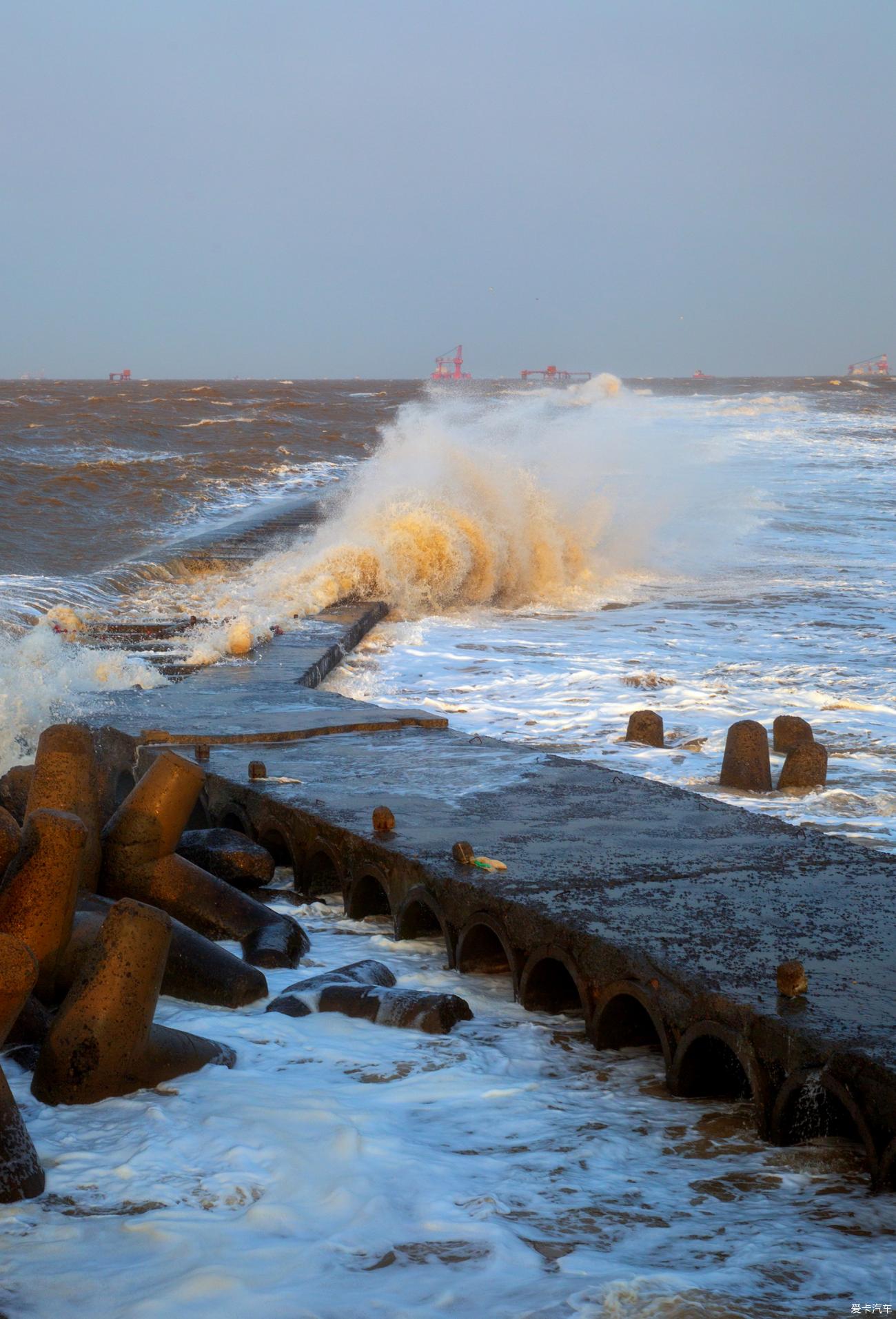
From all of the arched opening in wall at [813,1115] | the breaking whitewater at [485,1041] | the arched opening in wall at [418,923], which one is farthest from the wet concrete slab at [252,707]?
the arched opening in wall at [813,1115]

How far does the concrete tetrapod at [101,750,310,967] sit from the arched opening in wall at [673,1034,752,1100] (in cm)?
156

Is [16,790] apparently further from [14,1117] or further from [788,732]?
[788,732]

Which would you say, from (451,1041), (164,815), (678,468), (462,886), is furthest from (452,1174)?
(678,468)

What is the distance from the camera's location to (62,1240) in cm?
267

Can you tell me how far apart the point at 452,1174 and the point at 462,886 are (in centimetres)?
151

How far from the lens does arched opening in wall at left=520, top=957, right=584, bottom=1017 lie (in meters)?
4.27

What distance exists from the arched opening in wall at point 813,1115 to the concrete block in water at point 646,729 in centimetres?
485

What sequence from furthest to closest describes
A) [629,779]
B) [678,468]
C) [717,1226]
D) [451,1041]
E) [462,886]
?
1. [678,468]
2. [629,779]
3. [462,886]
4. [451,1041]
5. [717,1226]

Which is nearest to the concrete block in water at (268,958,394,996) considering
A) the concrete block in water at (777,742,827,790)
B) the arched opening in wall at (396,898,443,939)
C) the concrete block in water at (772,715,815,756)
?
the arched opening in wall at (396,898,443,939)

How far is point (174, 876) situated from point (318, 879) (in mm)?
995

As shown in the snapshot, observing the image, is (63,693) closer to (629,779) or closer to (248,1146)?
(629,779)

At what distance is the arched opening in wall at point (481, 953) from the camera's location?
15.0ft

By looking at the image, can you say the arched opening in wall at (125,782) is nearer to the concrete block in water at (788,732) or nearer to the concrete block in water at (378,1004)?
the concrete block in water at (378,1004)

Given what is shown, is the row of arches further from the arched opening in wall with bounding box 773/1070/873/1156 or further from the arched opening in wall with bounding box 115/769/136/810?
the arched opening in wall with bounding box 115/769/136/810
